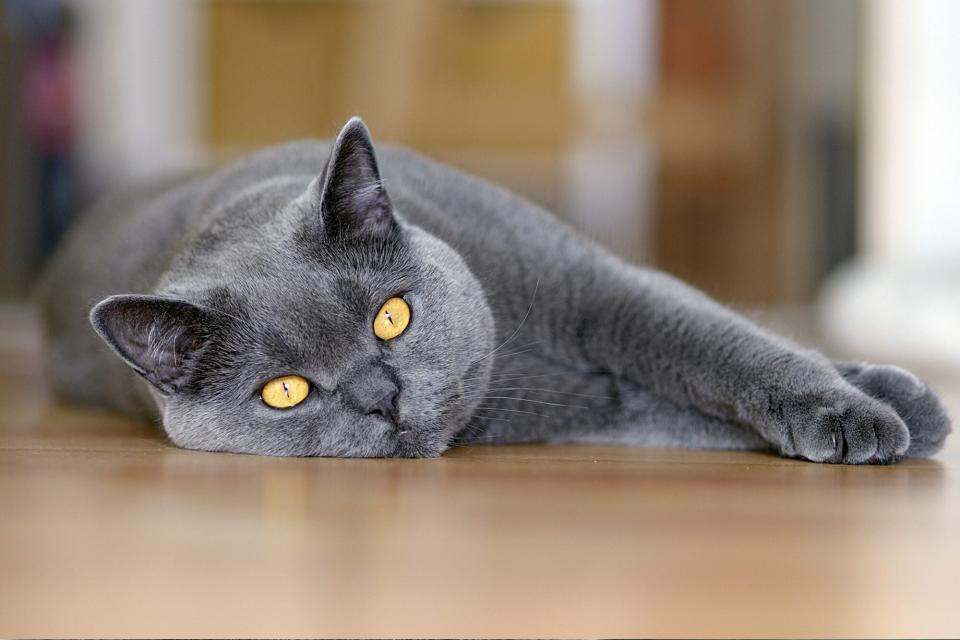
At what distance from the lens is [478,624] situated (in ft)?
2.17

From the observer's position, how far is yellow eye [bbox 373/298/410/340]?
3.90ft

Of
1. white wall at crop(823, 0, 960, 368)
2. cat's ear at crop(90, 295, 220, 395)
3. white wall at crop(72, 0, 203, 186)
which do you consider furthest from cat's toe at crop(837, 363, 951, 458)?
white wall at crop(72, 0, 203, 186)

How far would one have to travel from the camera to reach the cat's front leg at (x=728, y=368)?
1.16 metres

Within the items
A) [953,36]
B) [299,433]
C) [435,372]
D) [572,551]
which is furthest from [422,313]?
[953,36]

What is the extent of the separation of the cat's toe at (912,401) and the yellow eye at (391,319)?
52cm

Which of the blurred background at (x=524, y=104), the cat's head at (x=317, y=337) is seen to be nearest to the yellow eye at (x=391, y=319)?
the cat's head at (x=317, y=337)

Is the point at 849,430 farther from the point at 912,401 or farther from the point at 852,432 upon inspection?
the point at 912,401

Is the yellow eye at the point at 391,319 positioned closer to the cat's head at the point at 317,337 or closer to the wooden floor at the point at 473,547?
the cat's head at the point at 317,337

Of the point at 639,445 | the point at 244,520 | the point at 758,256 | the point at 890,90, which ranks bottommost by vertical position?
the point at 758,256

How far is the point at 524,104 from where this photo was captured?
4480 mm

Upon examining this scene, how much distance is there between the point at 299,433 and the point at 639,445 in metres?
0.43

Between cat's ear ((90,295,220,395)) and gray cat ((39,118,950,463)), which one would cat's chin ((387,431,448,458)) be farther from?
cat's ear ((90,295,220,395))

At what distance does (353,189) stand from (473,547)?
536 millimetres

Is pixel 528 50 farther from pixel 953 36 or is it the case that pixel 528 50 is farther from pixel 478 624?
pixel 478 624
